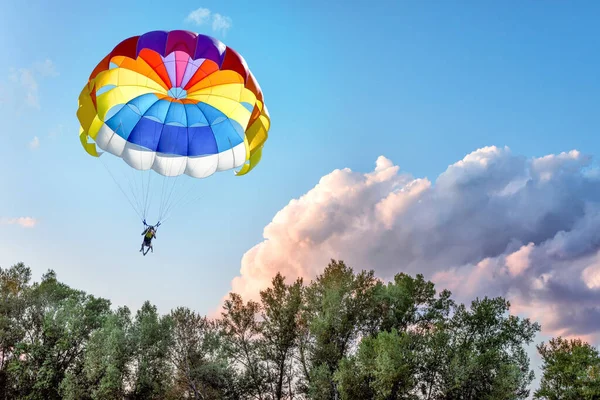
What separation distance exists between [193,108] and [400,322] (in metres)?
21.0

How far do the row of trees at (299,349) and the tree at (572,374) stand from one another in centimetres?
7

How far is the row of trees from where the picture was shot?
30406mm

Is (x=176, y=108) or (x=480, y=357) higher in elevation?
(x=176, y=108)

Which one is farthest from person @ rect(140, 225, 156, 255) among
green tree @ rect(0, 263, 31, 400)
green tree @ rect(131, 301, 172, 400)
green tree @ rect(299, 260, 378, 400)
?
green tree @ rect(0, 263, 31, 400)

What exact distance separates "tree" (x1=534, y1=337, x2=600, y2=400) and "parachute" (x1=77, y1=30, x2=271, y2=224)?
24481mm

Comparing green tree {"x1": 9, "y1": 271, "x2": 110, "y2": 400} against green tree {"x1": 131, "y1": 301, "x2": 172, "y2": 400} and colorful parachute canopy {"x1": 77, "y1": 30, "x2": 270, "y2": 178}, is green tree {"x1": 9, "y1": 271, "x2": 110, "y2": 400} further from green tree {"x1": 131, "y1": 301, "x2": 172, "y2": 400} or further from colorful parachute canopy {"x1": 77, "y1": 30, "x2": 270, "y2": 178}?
colorful parachute canopy {"x1": 77, "y1": 30, "x2": 270, "y2": 178}

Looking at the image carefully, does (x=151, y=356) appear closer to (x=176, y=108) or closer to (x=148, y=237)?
(x=148, y=237)

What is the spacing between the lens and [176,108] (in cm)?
2447

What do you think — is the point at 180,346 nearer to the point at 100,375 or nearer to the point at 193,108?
the point at 100,375

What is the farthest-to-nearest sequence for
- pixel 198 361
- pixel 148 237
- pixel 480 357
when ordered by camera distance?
pixel 198 361 → pixel 480 357 → pixel 148 237

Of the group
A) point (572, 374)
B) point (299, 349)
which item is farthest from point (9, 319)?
point (572, 374)

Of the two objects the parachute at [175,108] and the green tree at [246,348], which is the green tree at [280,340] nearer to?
→ the green tree at [246,348]

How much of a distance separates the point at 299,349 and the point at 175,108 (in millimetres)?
20589

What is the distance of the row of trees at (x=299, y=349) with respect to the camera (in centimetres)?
3041
